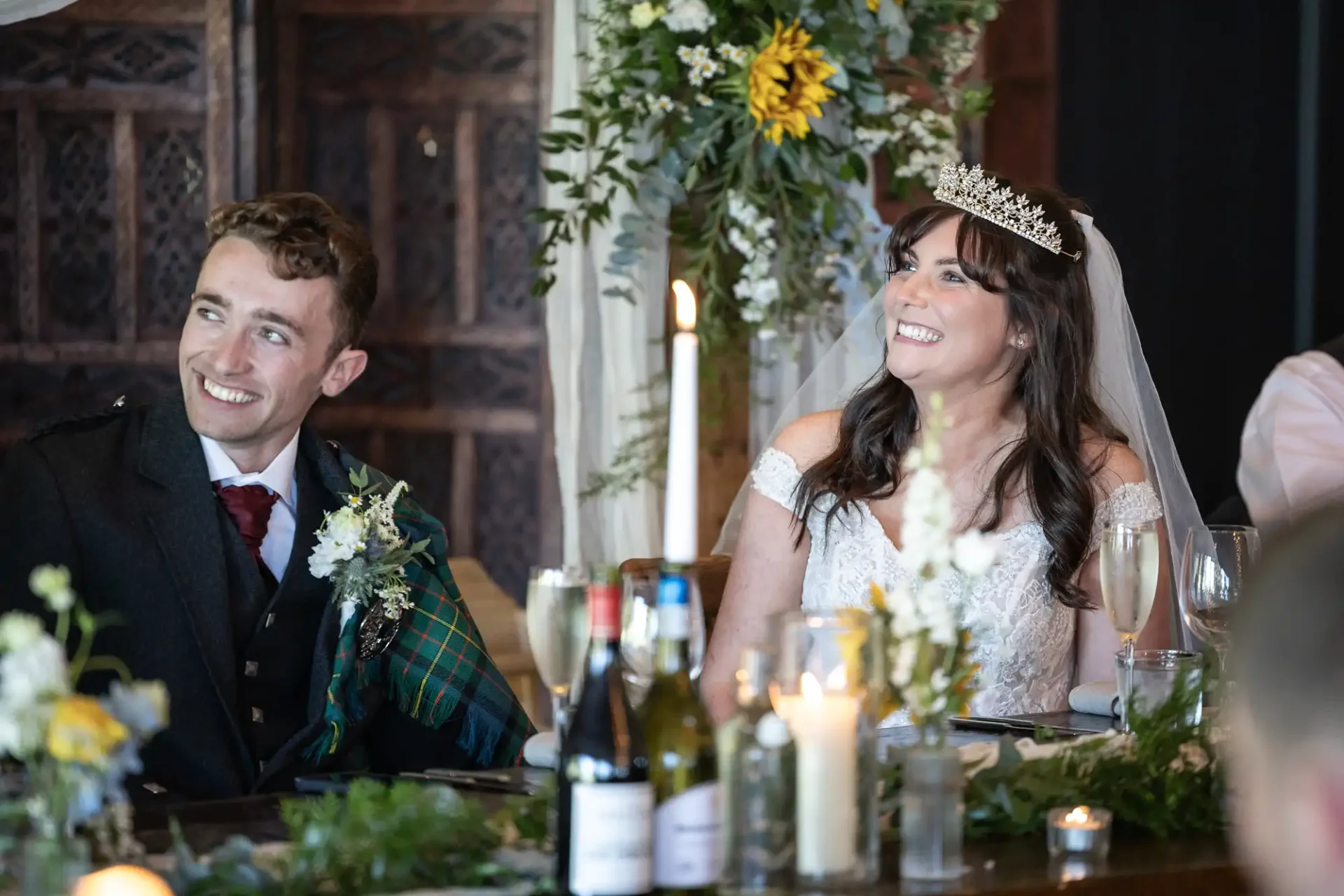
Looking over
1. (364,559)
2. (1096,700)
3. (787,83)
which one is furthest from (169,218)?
(1096,700)

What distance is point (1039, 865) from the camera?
1423 millimetres

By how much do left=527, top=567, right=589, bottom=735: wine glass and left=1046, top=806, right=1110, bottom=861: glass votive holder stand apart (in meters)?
0.45

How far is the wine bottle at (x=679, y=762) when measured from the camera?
1300 mm

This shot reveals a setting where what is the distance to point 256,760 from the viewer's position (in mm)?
2238

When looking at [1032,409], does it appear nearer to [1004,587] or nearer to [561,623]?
[1004,587]

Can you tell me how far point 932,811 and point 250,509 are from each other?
1301 millimetres

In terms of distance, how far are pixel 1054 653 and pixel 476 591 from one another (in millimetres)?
2229

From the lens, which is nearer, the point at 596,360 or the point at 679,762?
the point at 679,762

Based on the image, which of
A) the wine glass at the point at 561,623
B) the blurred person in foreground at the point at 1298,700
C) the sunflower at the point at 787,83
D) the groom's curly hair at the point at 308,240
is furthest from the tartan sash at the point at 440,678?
the sunflower at the point at 787,83

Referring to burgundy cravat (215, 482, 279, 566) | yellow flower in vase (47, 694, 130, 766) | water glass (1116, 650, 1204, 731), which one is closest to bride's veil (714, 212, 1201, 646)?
burgundy cravat (215, 482, 279, 566)

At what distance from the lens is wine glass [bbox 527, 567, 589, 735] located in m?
1.53

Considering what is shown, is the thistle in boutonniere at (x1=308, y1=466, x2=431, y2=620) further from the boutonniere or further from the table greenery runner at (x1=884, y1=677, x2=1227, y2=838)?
the table greenery runner at (x1=884, y1=677, x2=1227, y2=838)

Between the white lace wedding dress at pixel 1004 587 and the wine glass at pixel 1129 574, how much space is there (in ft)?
2.31

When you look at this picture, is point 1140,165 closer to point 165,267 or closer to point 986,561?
point 165,267
